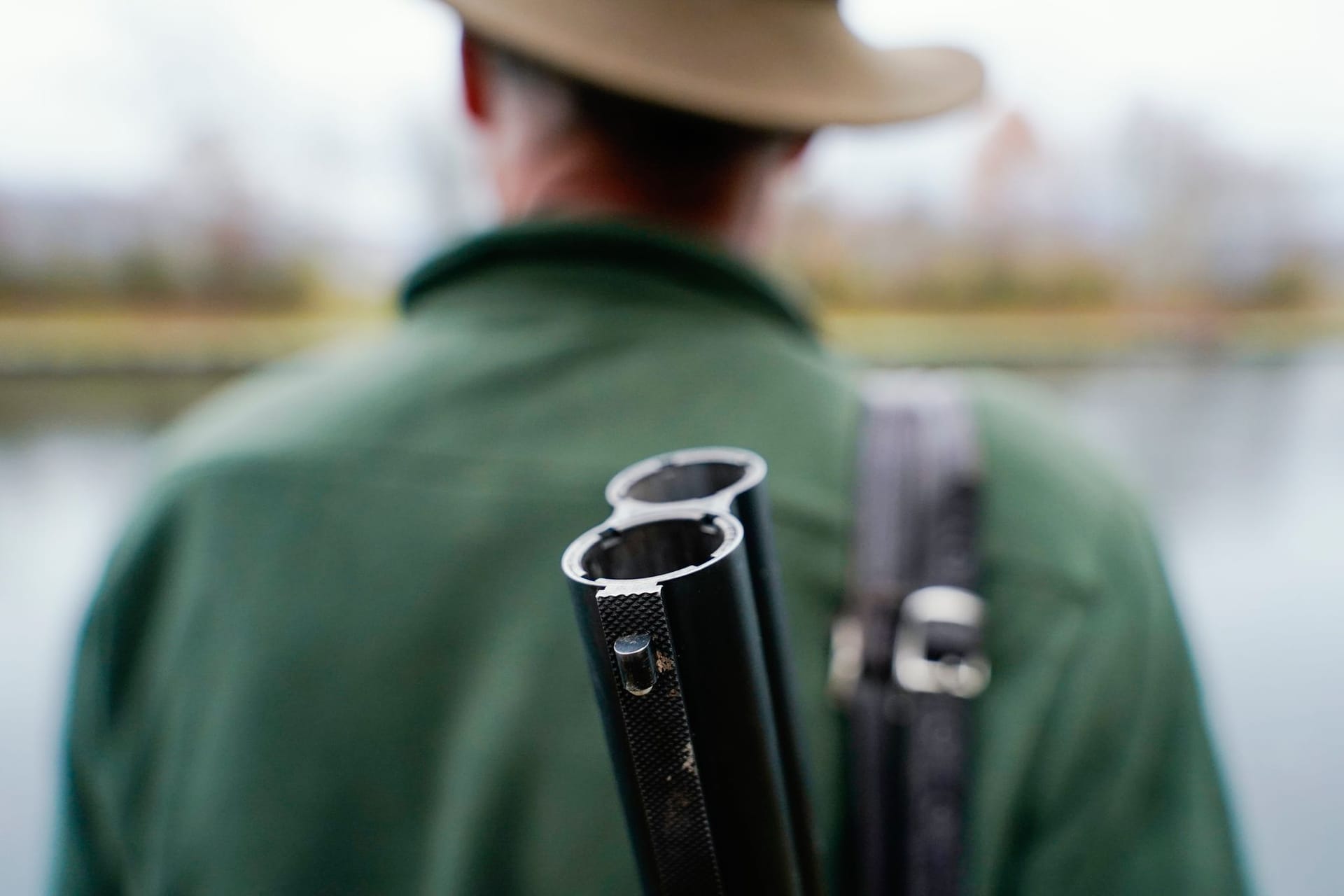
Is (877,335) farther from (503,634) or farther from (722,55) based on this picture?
(503,634)

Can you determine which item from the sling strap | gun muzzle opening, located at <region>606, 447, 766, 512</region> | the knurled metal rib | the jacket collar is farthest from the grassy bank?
the knurled metal rib

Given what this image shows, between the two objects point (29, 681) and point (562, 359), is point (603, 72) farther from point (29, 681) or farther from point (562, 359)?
point (29, 681)

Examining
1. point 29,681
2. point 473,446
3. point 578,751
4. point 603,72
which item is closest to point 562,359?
point 473,446

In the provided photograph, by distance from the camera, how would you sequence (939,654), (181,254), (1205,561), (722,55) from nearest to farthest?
(939,654), (722,55), (1205,561), (181,254)

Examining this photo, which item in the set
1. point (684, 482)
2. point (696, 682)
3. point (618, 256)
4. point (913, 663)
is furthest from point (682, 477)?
point (618, 256)

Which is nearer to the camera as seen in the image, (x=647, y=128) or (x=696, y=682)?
(x=696, y=682)

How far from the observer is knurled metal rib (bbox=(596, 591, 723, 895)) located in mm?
503

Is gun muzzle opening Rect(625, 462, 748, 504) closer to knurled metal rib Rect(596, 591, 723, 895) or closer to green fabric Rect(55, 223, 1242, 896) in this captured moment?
knurled metal rib Rect(596, 591, 723, 895)

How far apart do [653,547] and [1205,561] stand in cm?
621

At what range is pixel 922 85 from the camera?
1346 mm

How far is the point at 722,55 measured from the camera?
3.78 ft

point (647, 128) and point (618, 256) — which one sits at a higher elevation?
point (647, 128)

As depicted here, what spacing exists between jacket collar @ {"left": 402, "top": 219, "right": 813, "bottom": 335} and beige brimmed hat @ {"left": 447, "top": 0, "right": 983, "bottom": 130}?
0.58ft

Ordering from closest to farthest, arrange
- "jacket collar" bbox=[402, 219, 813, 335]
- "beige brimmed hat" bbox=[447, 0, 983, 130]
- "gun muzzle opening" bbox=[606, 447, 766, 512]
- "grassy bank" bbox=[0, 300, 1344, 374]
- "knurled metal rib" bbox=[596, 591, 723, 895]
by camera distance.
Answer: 1. "knurled metal rib" bbox=[596, 591, 723, 895]
2. "gun muzzle opening" bbox=[606, 447, 766, 512]
3. "beige brimmed hat" bbox=[447, 0, 983, 130]
4. "jacket collar" bbox=[402, 219, 813, 335]
5. "grassy bank" bbox=[0, 300, 1344, 374]
